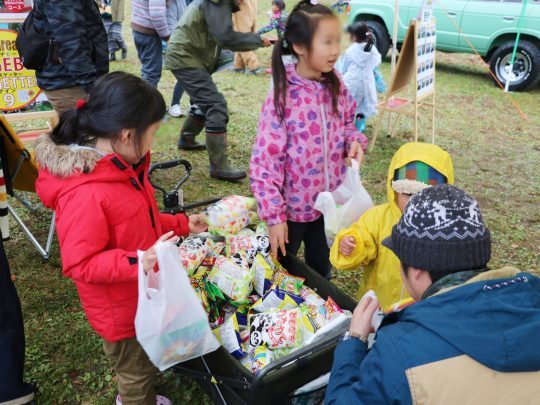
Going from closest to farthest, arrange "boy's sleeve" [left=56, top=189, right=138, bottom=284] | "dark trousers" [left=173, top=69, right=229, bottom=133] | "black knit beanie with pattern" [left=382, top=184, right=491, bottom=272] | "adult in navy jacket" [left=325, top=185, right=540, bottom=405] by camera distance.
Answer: "adult in navy jacket" [left=325, top=185, right=540, bottom=405] < "black knit beanie with pattern" [left=382, top=184, right=491, bottom=272] < "boy's sleeve" [left=56, top=189, right=138, bottom=284] < "dark trousers" [left=173, top=69, right=229, bottom=133]

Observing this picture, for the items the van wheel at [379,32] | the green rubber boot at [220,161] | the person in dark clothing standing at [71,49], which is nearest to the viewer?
the person in dark clothing standing at [71,49]

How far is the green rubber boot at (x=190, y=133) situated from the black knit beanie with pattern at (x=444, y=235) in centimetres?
387

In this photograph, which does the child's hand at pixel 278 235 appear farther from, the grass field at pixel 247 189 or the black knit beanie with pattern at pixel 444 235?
the black knit beanie with pattern at pixel 444 235

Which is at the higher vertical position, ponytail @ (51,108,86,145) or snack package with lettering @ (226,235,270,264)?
ponytail @ (51,108,86,145)

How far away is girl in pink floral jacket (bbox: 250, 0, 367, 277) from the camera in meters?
2.09

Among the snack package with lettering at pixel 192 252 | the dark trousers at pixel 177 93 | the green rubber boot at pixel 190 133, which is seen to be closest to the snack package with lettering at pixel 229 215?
the snack package with lettering at pixel 192 252

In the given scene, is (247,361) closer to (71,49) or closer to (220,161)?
(71,49)

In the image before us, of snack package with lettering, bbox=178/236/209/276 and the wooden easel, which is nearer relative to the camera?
snack package with lettering, bbox=178/236/209/276

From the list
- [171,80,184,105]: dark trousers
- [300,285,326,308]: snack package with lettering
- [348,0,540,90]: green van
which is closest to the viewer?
[300,285,326,308]: snack package with lettering

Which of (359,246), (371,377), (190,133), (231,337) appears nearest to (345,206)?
(359,246)

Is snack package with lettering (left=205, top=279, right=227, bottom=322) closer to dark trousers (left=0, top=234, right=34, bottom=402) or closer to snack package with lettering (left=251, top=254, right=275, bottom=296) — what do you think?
snack package with lettering (left=251, top=254, right=275, bottom=296)

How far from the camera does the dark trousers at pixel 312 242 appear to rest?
2.52 metres

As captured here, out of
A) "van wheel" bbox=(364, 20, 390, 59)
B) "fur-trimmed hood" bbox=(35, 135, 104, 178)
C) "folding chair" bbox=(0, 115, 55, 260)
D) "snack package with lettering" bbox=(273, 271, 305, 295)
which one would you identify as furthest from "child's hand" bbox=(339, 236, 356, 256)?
"van wheel" bbox=(364, 20, 390, 59)

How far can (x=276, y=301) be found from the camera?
208 centimetres
